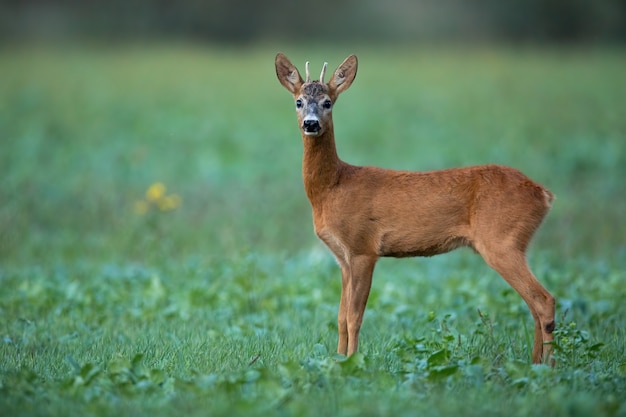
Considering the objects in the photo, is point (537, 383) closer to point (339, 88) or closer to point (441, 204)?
point (441, 204)

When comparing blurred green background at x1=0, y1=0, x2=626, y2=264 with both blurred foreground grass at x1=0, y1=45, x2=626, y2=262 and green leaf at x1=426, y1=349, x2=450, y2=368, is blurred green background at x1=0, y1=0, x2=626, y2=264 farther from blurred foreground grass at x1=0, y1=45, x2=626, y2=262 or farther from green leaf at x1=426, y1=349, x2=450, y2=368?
green leaf at x1=426, y1=349, x2=450, y2=368

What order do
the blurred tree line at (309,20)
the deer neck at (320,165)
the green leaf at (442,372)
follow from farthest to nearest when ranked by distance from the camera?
the blurred tree line at (309,20)
the deer neck at (320,165)
the green leaf at (442,372)

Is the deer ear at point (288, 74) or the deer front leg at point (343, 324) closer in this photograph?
the deer front leg at point (343, 324)

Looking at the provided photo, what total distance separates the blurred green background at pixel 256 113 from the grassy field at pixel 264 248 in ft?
0.24

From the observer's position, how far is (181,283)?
10.9 meters

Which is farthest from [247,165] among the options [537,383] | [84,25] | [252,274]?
[84,25]

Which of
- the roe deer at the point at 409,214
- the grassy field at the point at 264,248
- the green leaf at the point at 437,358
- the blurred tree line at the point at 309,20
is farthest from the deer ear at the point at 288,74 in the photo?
the blurred tree line at the point at 309,20

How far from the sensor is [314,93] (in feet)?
25.4

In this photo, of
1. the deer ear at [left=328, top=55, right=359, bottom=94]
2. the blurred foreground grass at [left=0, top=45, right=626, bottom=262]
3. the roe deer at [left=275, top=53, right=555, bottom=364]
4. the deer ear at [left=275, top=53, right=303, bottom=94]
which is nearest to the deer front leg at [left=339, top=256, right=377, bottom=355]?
the roe deer at [left=275, top=53, right=555, bottom=364]

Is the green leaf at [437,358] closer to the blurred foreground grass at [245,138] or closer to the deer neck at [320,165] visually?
the deer neck at [320,165]

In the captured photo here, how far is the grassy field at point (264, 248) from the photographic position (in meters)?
6.20

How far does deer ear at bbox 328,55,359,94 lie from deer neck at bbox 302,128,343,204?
0.38 meters

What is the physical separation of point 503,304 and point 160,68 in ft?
63.9

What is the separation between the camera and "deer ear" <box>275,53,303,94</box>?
8086 millimetres
